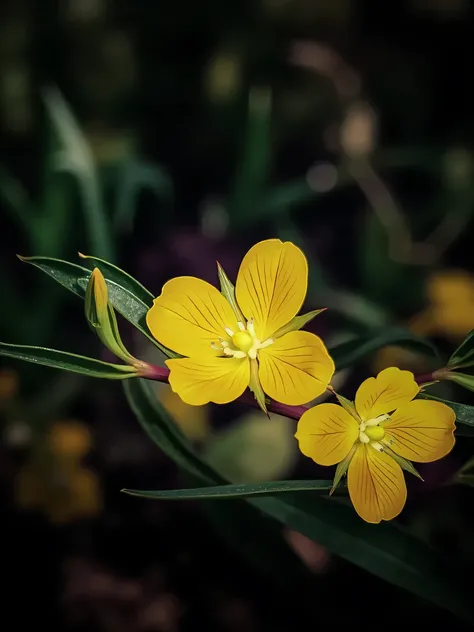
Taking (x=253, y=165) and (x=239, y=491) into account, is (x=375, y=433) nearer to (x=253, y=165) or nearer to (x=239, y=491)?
(x=239, y=491)

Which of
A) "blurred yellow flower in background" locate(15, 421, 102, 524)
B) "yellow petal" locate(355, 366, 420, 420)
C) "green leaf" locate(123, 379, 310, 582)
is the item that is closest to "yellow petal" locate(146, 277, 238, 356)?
"yellow petal" locate(355, 366, 420, 420)

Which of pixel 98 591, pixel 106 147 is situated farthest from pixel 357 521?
pixel 106 147

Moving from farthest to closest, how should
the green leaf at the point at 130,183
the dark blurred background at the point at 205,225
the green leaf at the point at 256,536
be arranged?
1. the green leaf at the point at 130,183
2. the dark blurred background at the point at 205,225
3. the green leaf at the point at 256,536

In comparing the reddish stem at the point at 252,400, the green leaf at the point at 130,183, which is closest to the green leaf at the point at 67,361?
the reddish stem at the point at 252,400

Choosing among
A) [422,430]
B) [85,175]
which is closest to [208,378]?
[422,430]

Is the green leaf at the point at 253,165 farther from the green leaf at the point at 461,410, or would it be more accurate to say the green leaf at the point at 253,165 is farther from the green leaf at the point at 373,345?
the green leaf at the point at 461,410

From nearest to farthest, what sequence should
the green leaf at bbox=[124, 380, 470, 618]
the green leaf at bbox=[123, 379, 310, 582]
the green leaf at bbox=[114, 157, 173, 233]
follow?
the green leaf at bbox=[124, 380, 470, 618] < the green leaf at bbox=[123, 379, 310, 582] < the green leaf at bbox=[114, 157, 173, 233]

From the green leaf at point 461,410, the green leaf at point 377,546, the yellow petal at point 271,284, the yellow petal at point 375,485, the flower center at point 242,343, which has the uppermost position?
the yellow petal at point 271,284

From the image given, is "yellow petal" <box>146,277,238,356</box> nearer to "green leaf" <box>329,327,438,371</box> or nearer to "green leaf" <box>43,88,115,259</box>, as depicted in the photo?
"green leaf" <box>329,327,438,371</box>
